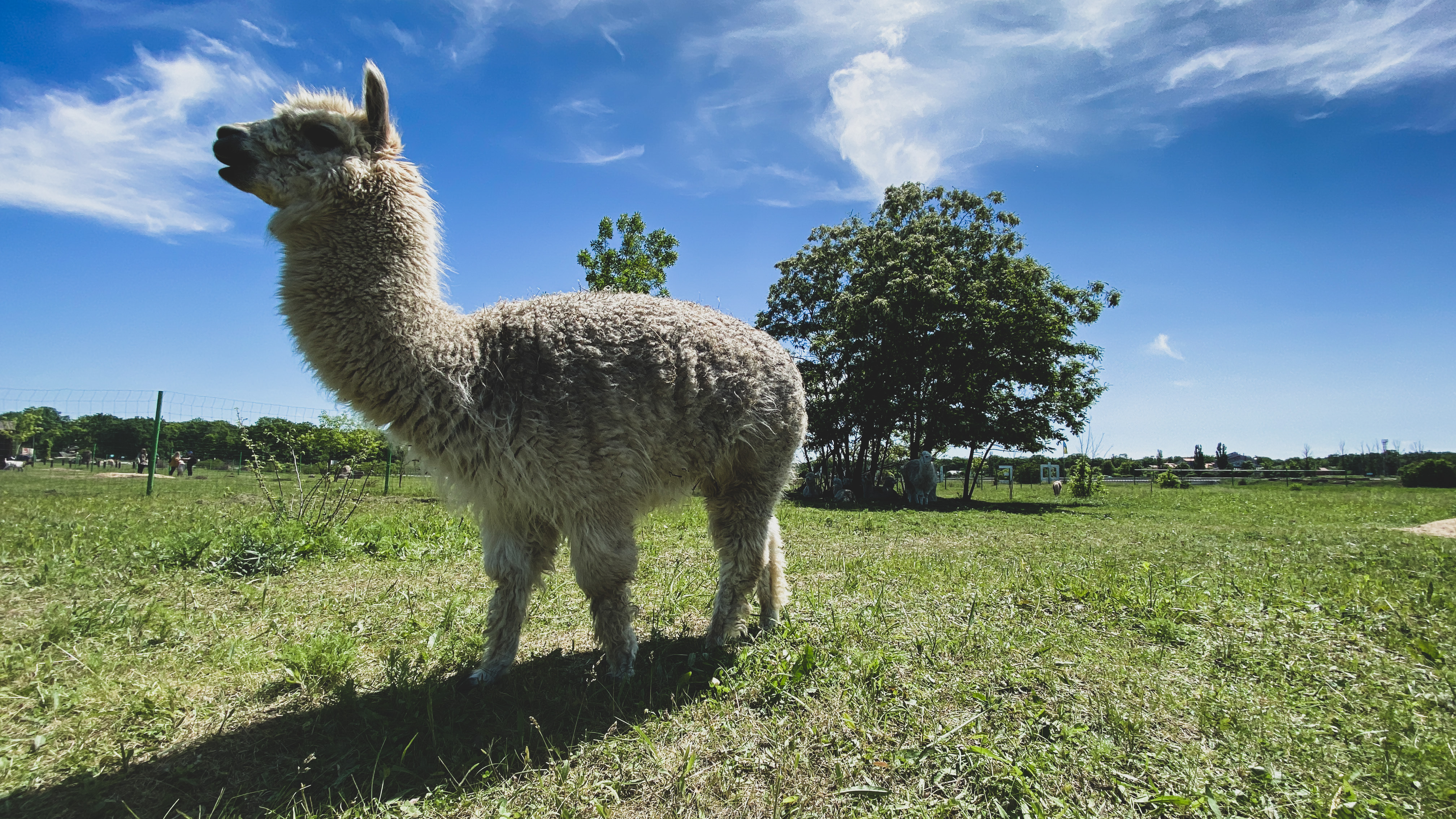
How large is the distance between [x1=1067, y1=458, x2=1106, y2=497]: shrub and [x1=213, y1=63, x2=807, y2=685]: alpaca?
24832 millimetres

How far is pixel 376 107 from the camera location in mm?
2936

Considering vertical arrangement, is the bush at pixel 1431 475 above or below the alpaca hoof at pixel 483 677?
above

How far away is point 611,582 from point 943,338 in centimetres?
1931

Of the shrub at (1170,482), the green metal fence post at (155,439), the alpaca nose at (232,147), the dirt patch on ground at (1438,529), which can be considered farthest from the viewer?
the shrub at (1170,482)

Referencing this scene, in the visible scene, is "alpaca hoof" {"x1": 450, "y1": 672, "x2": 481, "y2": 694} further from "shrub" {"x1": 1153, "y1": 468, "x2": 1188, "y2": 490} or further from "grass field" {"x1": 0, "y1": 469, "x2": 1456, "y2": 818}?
"shrub" {"x1": 1153, "y1": 468, "x2": 1188, "y2": 490}

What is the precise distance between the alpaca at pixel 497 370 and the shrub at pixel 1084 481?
24.8 m

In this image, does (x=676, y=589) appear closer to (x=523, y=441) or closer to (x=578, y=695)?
(x=578, y=695)

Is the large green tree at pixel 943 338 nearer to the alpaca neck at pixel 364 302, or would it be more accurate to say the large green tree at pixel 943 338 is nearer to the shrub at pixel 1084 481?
the shrub at pixel 1084 481

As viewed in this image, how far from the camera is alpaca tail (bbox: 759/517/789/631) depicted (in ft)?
13.7

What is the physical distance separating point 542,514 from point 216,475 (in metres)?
26.5

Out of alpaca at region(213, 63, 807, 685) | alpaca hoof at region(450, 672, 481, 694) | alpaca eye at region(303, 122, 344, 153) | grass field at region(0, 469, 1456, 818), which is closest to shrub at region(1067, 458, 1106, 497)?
grass field at region(0, 469, 1456, 818)

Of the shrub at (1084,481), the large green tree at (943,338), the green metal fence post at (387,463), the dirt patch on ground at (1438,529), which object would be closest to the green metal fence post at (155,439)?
the green metal fence post at (387,463)

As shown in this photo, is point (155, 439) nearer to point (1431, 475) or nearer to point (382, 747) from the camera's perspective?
point (382, 747)

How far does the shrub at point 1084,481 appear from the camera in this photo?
24.2 meters
